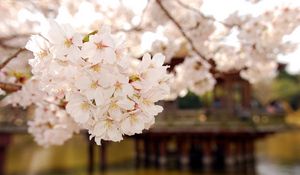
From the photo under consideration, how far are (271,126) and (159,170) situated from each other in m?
5.03

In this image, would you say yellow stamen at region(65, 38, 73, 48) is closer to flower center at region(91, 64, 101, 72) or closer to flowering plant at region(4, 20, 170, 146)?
flowering plant at region(4, 20, 170, 146)

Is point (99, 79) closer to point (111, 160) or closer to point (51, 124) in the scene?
point (51, 124)

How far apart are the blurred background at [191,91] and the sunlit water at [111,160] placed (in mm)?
53

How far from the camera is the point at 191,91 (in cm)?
445

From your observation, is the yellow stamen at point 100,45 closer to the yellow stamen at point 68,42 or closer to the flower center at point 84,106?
the yellow stamen at point 68,42

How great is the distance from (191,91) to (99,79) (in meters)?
3.21

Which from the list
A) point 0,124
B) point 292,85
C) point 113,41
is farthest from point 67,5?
point 292,85

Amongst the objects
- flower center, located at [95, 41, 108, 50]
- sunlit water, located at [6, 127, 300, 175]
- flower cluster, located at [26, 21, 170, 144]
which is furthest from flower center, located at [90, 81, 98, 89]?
sunlit water, located at [6, 127, 300, 175]

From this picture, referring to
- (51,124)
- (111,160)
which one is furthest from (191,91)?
(111,160)

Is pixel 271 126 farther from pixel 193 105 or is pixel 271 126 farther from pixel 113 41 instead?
pixel 113 41

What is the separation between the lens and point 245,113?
57.6 ft

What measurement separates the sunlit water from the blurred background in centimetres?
5

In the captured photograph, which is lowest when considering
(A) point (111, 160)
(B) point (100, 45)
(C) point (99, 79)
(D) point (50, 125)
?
(A) point (111, 160)

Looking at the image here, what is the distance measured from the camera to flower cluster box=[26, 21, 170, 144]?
51.7 inches
